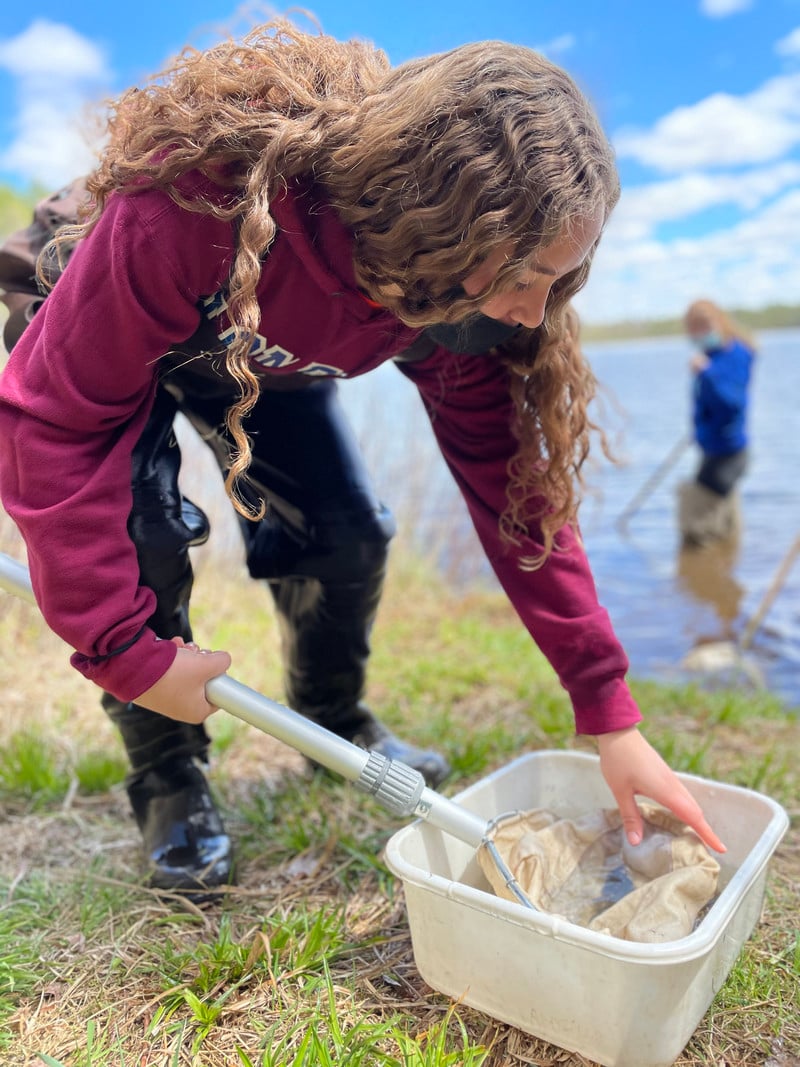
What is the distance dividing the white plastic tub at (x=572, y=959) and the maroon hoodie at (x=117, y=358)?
1.78ft

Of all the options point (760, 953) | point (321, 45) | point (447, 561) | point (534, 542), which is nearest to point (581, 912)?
point (760, 953)

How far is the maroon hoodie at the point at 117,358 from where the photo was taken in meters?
1.20

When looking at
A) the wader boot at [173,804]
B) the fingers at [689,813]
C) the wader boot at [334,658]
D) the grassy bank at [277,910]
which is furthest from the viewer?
the wader boot at [334,658]

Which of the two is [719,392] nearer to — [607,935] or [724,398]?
[724,398]

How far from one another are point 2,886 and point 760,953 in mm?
1370

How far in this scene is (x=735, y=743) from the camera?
2.43 meters

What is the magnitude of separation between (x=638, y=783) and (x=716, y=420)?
5686 mm

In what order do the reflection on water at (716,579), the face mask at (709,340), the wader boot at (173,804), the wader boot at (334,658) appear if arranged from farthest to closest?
the face mask at (709,340)
the reflection on water at (716,579)
the wader boot at (334,658)
the wader boot at (173,804)

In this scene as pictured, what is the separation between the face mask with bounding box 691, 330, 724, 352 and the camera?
6.48 meters

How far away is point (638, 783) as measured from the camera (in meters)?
1.52

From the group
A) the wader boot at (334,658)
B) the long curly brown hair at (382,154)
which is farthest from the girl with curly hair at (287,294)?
the wader boot at (334,658)

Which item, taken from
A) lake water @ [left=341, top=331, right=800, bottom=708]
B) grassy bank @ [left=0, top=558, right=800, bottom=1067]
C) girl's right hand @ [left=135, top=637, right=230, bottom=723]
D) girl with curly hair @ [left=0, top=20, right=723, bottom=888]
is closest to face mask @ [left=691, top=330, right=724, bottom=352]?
lake water @ [left=341, top=331, right=800, bottom=708]

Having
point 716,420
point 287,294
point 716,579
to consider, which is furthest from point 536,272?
point 716,420

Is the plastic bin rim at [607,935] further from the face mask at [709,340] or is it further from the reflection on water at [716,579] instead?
the face mask at [709,340]
